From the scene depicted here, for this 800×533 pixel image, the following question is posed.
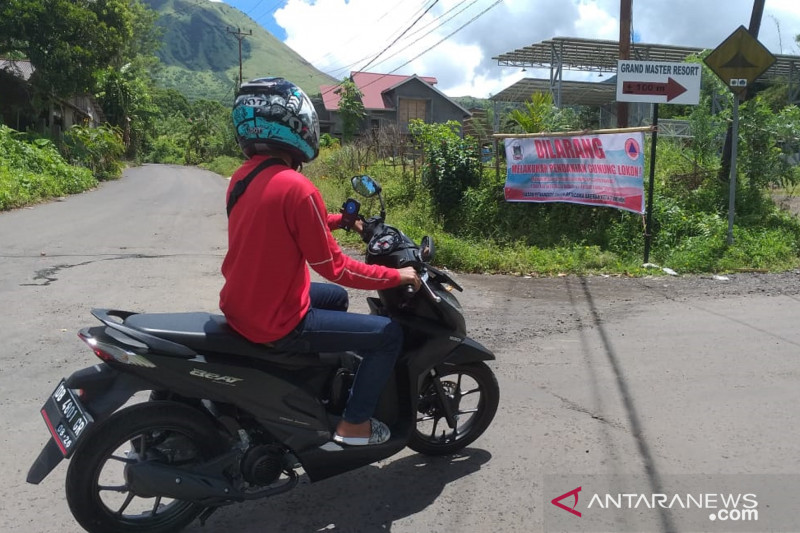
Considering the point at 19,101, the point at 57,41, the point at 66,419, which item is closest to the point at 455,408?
the point at 66,419

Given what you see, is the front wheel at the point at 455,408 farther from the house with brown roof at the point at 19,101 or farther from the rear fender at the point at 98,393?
the house with brown roof at the point at 19,101

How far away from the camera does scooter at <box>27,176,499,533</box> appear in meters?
2.49

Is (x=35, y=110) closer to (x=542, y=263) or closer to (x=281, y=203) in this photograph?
(x=542, y=263)

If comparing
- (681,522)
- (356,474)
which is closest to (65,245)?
(356,474)

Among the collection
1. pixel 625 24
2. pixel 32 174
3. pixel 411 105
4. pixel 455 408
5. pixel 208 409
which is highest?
pixel 411 105

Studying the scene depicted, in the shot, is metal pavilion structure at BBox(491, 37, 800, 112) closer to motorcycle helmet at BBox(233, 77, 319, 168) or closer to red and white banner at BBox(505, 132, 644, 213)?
red and white banner at BBox(505, 132, 644, 213)

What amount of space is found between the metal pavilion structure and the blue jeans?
2300 cm

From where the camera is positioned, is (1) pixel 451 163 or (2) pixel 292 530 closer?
(2) pixel 292 530

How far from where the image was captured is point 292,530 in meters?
2.81

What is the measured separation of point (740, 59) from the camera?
885cm

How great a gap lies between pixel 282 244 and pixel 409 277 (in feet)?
2.00

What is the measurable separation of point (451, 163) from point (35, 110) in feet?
67.6

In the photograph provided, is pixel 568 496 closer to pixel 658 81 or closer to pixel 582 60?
pixel 658 81

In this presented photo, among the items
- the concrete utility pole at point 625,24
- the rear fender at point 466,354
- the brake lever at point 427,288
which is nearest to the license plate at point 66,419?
the brake lever at point 427,288
